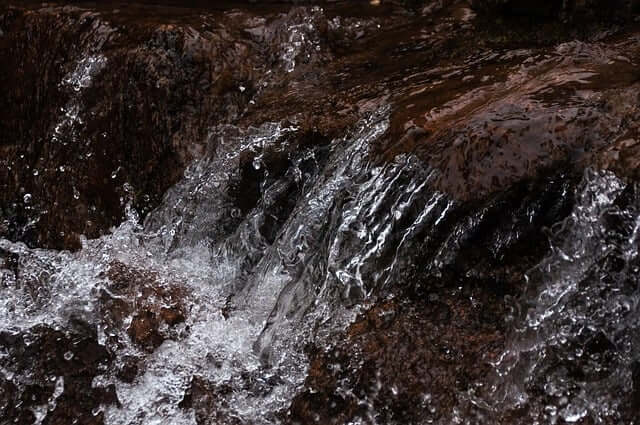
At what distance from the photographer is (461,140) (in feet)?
8.81

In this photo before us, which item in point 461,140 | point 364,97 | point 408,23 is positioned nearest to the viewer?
point 461,140

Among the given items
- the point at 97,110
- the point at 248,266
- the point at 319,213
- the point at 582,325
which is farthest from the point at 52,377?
the point at 582,325

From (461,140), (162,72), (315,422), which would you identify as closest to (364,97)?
(461,140)

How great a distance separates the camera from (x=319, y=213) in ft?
10.0

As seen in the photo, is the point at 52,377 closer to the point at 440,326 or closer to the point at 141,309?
the point at 141,309

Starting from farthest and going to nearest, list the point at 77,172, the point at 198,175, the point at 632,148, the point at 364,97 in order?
1. the point at 77,172
2. the point at 198,175
3. the point at 364,97
4. the point at 632,148

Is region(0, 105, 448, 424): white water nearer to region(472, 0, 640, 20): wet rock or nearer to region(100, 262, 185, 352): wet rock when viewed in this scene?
region(100, 262, 185, 352): wet rock

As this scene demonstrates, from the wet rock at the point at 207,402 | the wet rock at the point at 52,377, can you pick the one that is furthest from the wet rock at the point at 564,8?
the wet rock at the point at 52,377

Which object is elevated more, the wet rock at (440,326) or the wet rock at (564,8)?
the wet rock at (564,8)

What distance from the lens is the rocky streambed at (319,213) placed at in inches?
99.0

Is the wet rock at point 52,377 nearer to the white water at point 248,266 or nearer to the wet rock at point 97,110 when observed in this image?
the white water at point 248,266

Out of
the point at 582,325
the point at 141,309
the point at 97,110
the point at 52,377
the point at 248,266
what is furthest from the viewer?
the point at 97,110

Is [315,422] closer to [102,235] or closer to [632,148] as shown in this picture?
[632,148]

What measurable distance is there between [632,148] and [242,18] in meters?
2.30
